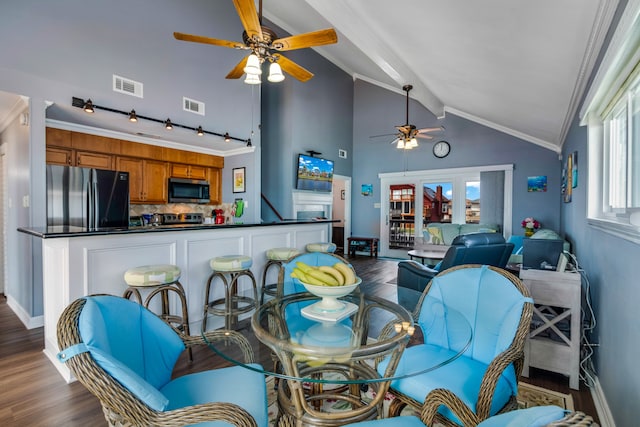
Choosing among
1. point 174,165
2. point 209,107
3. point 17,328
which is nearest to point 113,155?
point 174,165

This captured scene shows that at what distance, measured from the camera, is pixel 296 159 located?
6645mm

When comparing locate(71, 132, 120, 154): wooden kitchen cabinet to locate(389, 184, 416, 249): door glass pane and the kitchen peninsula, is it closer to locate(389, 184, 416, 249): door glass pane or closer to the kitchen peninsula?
the kitchen peninsula

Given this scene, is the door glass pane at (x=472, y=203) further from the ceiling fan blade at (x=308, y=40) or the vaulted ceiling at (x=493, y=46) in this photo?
the ceiling fan blade at (x=308, y=40)

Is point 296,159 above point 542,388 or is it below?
above

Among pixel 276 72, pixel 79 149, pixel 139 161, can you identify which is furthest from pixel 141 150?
pixel 276 72

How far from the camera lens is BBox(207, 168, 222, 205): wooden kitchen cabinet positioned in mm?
5754

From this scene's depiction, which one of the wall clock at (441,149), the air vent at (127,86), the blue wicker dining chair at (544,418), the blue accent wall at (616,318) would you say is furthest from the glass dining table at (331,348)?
the wall clock at (441,149)

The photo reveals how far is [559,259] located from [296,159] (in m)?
5.10

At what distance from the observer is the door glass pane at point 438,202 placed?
7164mm

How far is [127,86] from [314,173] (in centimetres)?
392

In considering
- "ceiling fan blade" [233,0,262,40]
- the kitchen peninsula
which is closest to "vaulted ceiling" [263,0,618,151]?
"ceiling fan blade" [233,0,262,40]

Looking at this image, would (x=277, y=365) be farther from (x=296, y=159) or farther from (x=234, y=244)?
(x=296, y=159)

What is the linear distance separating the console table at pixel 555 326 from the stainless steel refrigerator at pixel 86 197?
171 inches

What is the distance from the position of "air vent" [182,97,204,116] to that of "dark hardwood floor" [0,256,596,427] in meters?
Answer: 3.14
